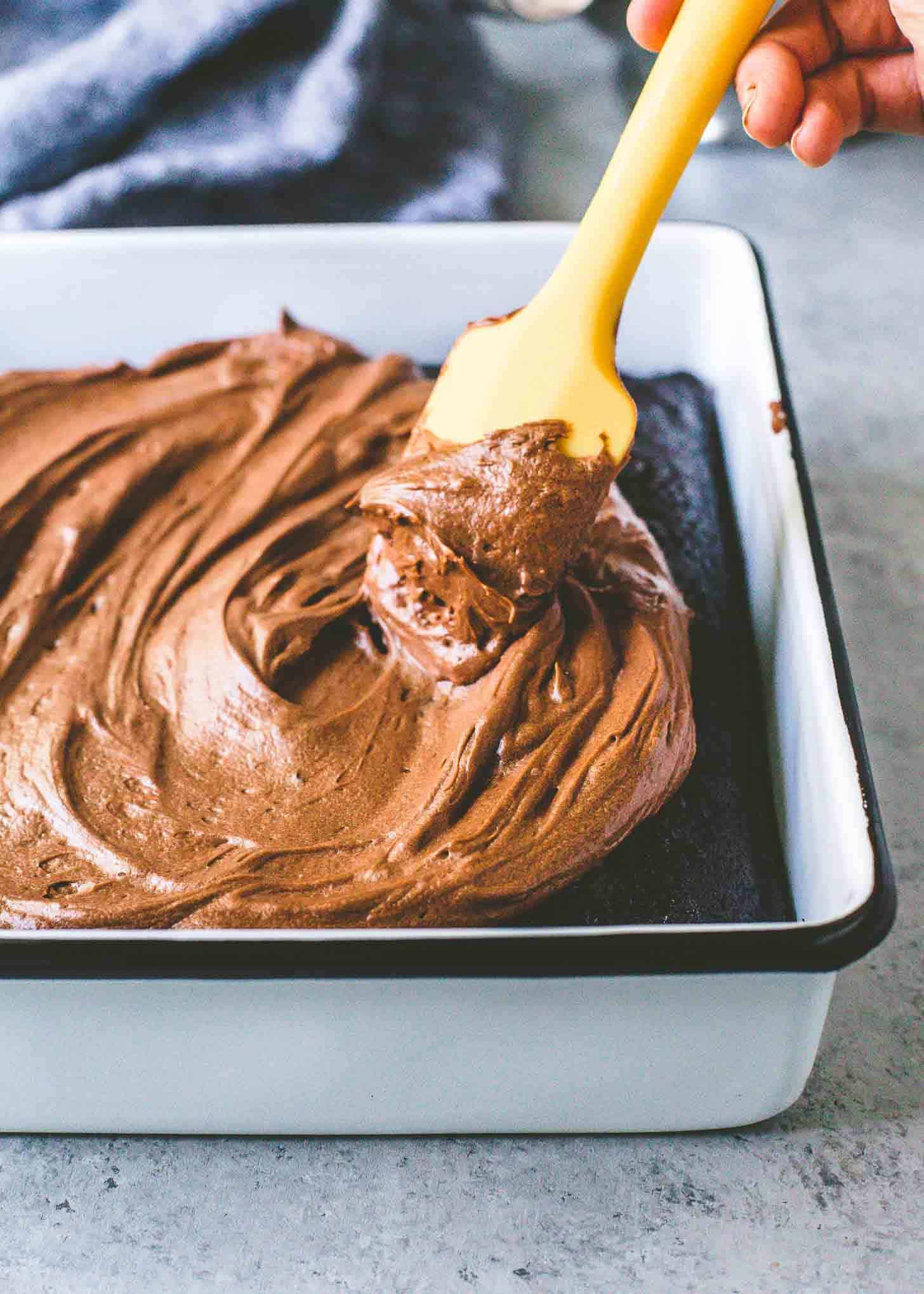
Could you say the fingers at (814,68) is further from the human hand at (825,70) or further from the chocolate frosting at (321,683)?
the chocolate frosting at (321,683)

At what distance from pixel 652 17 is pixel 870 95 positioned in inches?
12.6

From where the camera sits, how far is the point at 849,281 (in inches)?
90.7

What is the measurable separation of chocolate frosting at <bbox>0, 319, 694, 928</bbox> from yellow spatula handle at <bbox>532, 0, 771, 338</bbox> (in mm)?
152

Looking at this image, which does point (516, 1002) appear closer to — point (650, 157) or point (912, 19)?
point (650, 157)

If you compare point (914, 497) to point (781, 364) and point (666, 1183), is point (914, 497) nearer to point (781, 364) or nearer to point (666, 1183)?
point (781, 364)

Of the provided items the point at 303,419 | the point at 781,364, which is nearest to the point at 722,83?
the point at 781,364

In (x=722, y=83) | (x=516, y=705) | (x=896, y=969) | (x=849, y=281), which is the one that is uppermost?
(x=722, y=83)

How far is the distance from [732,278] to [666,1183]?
104 cm

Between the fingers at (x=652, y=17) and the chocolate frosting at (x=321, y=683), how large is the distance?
1.58ft

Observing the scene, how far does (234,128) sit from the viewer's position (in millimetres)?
2176

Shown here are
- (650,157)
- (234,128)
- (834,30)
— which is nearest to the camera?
(650,157)

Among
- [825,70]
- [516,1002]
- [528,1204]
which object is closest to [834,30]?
[825,70]

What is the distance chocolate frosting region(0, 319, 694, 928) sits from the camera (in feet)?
3.80

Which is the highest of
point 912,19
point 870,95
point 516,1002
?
point 912,19
